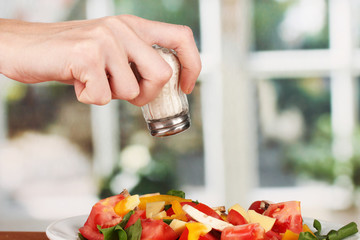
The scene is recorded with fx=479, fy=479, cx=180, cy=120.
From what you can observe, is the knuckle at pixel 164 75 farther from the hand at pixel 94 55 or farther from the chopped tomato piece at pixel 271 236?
the chopped tomato piece at pixel 271 236

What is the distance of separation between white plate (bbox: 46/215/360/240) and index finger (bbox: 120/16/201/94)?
0.27 m

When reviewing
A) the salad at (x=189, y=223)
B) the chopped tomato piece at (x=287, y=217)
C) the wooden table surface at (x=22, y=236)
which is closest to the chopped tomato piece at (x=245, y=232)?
the salad at (x=189, y=223)

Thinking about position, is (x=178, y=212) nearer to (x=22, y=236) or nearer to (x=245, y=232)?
(x=245, y=232)

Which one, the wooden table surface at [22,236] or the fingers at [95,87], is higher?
the fingers at [95,87]

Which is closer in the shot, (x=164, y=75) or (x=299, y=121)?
(x=164, y=75)

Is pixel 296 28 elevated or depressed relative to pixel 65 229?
elevated

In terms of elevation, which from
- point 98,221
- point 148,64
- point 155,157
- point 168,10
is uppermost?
point 168,10

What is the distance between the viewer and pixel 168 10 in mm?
2805

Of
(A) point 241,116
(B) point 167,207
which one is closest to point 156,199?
(B) point 167,207

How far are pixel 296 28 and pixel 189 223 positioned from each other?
2.34 meters

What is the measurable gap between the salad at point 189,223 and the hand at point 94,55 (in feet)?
0.53

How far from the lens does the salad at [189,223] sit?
0.60 m

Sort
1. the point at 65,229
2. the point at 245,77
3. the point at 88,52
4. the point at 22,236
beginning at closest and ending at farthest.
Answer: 1. the point at 88,52
2. the point at 65,229
3. the point at 22,236
4. the point at 245,77

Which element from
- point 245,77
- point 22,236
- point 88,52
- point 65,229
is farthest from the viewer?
point 245,77
